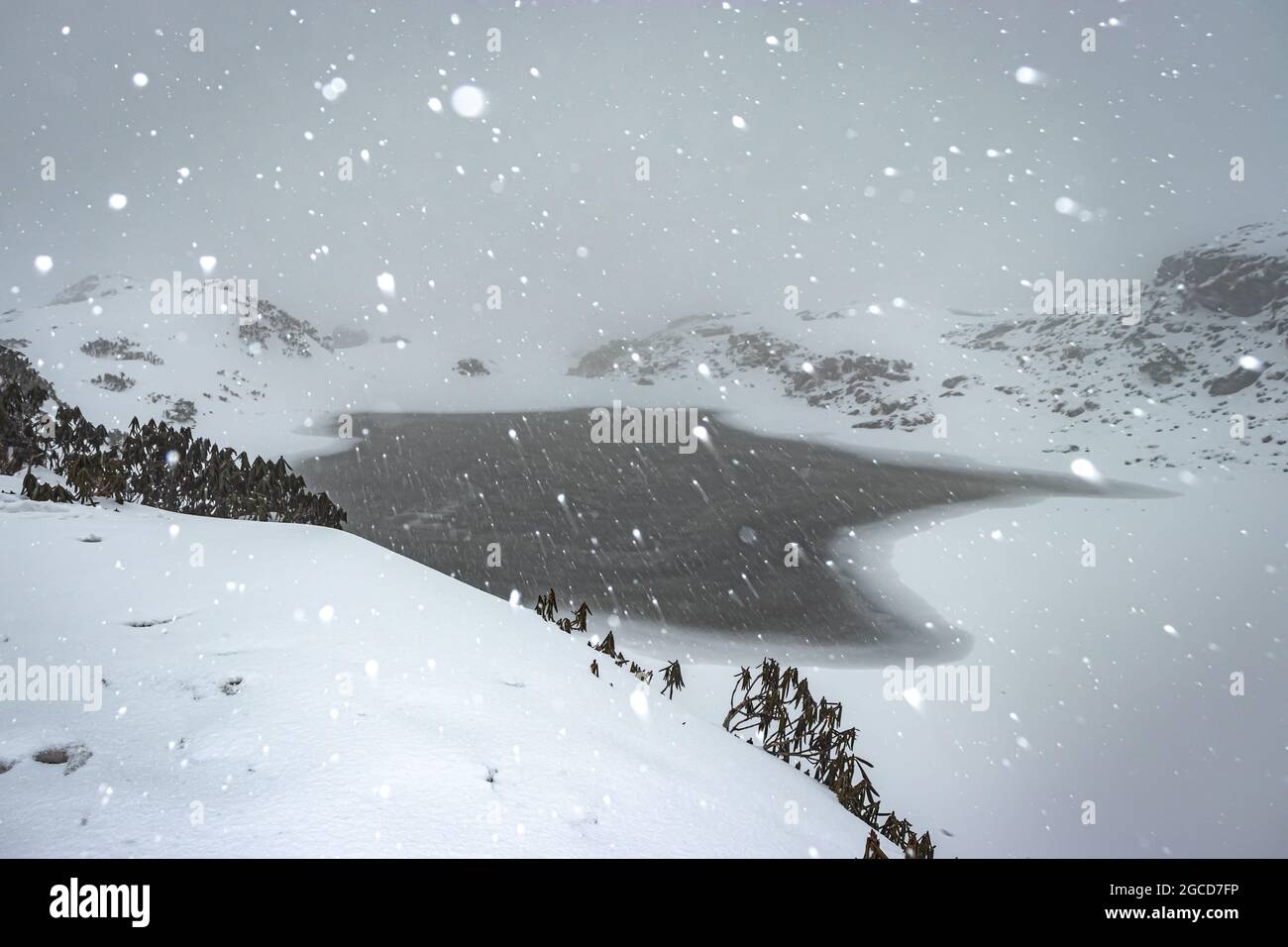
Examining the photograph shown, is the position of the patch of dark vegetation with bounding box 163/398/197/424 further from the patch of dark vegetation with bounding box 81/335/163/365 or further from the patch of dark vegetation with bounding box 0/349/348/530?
the patch of dark vegetation with bounding box 0/349/348/530

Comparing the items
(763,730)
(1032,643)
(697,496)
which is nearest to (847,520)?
(697,496)

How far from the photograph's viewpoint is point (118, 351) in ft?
91.3

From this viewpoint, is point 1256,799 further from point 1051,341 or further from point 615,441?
point 1051,341

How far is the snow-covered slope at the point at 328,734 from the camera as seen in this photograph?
1694 millimetres

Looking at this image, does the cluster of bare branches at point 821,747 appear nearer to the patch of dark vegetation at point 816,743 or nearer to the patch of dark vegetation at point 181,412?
the patch of dark vegetation at point 816,743

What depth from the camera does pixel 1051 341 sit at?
133 ft

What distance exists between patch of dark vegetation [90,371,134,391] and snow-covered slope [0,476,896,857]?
88.9ft

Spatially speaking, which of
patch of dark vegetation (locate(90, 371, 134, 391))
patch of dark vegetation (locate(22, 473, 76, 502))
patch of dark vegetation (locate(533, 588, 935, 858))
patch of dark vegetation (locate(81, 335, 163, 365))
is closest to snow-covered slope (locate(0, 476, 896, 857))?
patch of dark vegetation (locate(533, 588, 935, 858))

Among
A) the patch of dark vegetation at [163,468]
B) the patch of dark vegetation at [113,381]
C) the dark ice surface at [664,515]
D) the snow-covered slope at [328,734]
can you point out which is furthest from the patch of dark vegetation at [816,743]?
the patch of dark vegetation at [113,381]

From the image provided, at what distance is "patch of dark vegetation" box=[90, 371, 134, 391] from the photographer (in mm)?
23906

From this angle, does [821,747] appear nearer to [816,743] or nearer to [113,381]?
[816,743]

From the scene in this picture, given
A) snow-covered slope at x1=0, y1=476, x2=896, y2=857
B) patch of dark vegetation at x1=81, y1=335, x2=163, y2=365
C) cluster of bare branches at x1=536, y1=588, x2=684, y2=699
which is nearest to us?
snow-covered slope at x1=0, y1=476, x2=896, y2=857

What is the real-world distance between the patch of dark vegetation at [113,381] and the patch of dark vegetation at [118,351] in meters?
3.11

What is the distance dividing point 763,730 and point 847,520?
34.8 ft
